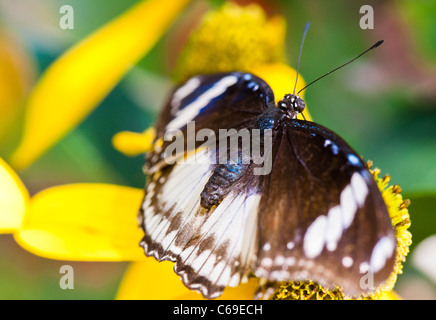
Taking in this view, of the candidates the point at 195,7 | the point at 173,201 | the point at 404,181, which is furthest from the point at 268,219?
the point at 195,7

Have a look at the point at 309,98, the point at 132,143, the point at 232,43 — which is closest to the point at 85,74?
the point at 132,143

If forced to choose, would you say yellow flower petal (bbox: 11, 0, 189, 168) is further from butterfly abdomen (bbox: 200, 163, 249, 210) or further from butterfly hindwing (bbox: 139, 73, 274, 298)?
butterfly abdomen (bbox: 200, 163, 249, 210)

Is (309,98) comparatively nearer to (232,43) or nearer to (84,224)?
(232,43)

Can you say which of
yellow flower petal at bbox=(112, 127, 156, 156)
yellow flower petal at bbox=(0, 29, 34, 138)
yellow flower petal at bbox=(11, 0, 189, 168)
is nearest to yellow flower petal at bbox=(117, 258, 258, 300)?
yellow flower petal at bbox=(112, 127, 156, 156)

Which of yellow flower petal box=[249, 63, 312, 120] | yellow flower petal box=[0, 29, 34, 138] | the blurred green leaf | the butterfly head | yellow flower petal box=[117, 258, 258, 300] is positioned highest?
yellow flower petal box=[0, 29, 34, 138]
